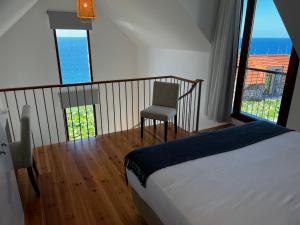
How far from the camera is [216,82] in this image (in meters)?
3.86

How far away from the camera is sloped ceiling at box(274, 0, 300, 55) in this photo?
2.17 meters

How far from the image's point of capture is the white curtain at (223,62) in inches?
138

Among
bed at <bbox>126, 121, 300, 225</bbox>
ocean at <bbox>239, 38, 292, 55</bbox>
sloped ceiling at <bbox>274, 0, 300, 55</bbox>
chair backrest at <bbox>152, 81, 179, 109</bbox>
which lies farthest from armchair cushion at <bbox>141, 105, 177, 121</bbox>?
sloped ceiling at <bbox>274, 0, 300, 55</bbox>

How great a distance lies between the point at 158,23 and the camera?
14.5 ft

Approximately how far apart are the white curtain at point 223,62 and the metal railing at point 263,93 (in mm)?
299

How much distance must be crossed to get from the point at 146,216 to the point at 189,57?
359cm

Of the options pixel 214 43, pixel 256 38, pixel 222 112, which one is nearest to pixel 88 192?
pixel 222 112

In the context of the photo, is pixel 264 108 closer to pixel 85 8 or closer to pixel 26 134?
pixel 85 8

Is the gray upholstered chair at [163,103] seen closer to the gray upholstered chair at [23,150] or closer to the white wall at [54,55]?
the white wall at [54,55]

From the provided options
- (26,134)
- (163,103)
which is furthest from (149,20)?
(26,134)

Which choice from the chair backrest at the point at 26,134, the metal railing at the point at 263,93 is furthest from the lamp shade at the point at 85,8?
the metal railing at the point at 263,93

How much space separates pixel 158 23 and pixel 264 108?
2.56 meters

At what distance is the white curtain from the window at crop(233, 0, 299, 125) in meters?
0.18

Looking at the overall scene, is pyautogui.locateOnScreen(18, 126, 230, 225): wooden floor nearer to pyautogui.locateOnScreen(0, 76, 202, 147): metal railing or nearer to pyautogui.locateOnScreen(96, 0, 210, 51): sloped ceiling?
pyautogui.locateOnScreen(0, 76, 202, 147): metal railing
